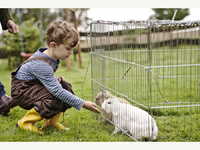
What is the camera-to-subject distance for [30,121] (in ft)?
11.0

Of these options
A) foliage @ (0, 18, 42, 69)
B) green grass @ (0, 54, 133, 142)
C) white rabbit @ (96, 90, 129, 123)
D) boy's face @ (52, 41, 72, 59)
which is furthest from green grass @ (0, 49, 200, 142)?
foliage @ (0, 18, 42, 69)

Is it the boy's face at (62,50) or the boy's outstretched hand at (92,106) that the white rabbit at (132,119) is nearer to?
the boy's outstretched hand at (92,106)

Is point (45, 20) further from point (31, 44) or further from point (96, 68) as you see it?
point (96, 68)

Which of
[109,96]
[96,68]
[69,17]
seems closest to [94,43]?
[96,68]

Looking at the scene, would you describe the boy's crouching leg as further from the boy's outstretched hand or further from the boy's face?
the boy's outstretched hand

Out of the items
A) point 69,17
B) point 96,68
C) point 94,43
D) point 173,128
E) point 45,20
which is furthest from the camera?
point 45,20

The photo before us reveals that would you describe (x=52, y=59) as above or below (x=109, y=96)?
above

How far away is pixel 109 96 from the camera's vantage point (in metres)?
3.63

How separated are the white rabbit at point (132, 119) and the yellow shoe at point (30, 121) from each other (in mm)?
688

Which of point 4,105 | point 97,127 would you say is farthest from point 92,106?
point 4,105

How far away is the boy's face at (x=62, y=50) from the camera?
3159 millimetres

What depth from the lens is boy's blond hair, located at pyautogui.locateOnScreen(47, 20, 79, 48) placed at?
3.11m

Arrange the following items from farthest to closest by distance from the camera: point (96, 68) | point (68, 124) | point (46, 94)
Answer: point (96, 68) < point (68, 124) < point (46, 94)

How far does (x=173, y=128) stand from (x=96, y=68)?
1229 millimetres
